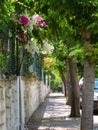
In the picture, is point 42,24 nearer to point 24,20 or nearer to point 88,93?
point 24,20

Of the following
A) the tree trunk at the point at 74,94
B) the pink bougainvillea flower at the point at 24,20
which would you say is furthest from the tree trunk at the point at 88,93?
the tree trunk at the point at 74,94

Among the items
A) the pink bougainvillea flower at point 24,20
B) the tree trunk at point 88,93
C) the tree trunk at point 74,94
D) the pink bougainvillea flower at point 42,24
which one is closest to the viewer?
the pink bougainvillea flower at point 24,20

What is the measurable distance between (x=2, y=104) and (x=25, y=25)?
1.64 meters

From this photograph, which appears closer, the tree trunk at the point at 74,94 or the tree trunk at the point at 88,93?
the tree trunk at the point at 88,93

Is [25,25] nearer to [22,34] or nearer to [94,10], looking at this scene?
[22,34]

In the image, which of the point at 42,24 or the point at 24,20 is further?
the point at 42,24

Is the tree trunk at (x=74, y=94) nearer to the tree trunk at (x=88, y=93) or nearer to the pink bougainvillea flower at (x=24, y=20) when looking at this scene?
the tree trunk at (x=88, y=93)

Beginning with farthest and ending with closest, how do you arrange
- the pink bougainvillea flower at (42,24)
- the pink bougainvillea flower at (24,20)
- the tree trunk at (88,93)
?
the tree trunk at (88,93)
the pink bougainvillea flower at (42,24)
the pink bougainvillea flower at (24,20)

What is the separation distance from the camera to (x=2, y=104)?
921cm

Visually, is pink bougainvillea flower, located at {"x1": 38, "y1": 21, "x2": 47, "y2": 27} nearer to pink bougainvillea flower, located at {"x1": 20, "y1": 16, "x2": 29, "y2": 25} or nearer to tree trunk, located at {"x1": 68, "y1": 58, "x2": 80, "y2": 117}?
pink bougainvillea flower, located at {"x1": 20, "y1": 16, "x2": 29, "y2": 25}

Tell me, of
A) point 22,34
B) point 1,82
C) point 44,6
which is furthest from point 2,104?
point 44,6

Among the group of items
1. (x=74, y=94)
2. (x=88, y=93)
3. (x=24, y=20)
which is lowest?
(x=74, y=94)

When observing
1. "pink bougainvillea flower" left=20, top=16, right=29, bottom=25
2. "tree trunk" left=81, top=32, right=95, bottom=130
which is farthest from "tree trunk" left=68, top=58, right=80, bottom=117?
"pink bougainvillea flower" left=20, top=16, right=29, bottom=25

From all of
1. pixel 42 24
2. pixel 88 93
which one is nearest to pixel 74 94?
pixel 88 93
